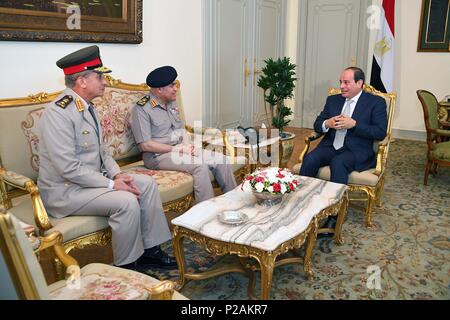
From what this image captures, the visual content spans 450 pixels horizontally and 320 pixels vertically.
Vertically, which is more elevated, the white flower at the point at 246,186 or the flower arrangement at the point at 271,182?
the flower arrangement at the point at 271,182

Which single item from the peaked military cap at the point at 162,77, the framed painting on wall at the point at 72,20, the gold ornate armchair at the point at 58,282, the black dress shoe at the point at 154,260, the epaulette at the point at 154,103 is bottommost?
the black dress shoe at the point at 154,260

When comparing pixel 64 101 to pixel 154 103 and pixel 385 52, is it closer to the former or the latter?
pixel 154 103

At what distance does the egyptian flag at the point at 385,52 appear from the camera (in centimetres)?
516

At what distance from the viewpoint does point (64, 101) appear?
2.09 metres

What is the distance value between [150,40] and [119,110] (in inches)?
35.6

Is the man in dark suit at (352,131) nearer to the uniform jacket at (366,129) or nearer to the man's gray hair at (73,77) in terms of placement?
the uniform jacket at (366,129)

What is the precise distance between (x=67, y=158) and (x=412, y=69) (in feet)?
16.2

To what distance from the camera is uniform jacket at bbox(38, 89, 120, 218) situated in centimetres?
203

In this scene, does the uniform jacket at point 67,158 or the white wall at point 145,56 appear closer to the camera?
the uniform jacket at point 67,158

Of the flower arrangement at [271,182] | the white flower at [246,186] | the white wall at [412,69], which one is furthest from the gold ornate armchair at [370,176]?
the white wall at [412,69]

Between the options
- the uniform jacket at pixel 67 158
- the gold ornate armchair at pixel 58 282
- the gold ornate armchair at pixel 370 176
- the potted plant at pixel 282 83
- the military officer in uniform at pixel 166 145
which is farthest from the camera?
the potted plant at pixel 282 83

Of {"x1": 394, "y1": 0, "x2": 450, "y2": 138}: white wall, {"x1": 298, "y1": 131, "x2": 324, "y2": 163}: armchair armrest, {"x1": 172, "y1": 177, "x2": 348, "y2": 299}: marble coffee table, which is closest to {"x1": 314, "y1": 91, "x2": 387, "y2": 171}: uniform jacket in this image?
{"x1": 298, "y1": 131, "x2": 324, "y2": 163}: armchair armrest

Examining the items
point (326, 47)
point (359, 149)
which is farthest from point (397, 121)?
point (359, 149)

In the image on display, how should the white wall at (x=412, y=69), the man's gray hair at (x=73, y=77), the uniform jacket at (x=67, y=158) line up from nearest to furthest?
the uniform jacket at (x=67, y=158), the man's gray hair at (x=73, y=77), the white wall at (x=412, y=69)
